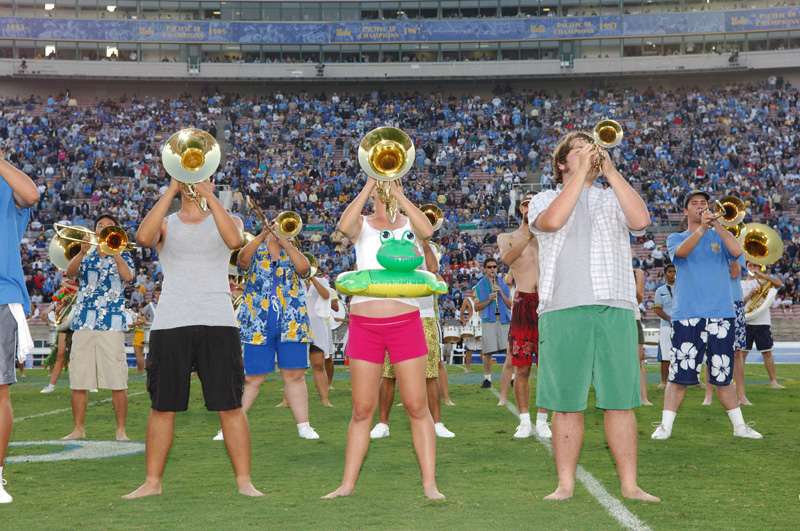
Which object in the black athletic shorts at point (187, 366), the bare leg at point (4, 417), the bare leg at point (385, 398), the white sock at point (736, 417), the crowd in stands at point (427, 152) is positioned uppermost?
the crowd in stands at point (427, 152)

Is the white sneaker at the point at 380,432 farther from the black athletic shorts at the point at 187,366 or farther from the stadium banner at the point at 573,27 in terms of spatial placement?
the stadium banner at the point at 573,27

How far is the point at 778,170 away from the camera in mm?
36469

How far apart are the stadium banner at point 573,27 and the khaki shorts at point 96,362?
147 feet

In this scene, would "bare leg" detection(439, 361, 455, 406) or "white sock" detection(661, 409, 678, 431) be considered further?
Answer: "bare leg" detection(439, 361, 455, 406)

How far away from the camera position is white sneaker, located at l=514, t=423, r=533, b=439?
778 centimetres

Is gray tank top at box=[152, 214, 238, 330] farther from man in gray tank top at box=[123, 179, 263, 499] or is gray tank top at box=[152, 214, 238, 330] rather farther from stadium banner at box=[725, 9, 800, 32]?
stadium banner at box=[725, 9, 800, 32]

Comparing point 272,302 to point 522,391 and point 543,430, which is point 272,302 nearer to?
point 522,391

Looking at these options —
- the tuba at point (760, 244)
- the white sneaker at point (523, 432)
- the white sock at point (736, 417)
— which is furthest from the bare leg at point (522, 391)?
the tuba at point (760, 244)

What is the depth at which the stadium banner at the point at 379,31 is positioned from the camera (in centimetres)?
5041

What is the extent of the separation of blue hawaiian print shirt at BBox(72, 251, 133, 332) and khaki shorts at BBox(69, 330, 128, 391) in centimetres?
8

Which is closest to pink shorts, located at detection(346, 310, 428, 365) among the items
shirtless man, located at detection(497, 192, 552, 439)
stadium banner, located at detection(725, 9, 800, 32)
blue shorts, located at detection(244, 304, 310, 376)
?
blue shorts, located at detection(244, 304, 310, 376)

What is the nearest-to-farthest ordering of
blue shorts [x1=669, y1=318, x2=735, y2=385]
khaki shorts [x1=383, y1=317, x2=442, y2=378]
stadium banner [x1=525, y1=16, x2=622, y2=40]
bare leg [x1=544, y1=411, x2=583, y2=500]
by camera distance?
bare leg [x1=544, y1=411, x2=583, y2=500], blue shorts [x1=669, y1=318, x2=735, y2=385], khaki shorts [x1=383, y1=317, x2=442, y2=378], stadium banner [x1=525, y1=16, x2=622, y2=40]

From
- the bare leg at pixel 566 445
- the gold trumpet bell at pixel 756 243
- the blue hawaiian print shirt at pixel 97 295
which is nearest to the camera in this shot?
the bare leg at pixel 566 445

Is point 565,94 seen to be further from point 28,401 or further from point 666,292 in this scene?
→ point 28,401
